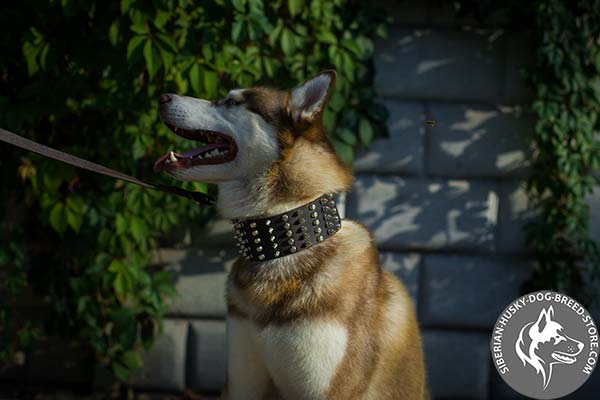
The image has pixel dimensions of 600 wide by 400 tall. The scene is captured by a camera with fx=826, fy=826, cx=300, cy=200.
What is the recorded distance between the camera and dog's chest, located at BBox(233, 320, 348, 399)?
87.3 inches

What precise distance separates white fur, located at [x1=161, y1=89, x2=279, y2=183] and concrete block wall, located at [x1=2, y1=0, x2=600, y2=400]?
7.23 ft

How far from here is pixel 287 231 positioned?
2293 mm

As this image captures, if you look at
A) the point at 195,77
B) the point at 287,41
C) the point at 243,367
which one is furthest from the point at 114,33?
the point at 243,367

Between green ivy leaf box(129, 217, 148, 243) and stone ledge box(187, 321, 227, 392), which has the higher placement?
green ivy leaf box(129, 217, 148, 243)

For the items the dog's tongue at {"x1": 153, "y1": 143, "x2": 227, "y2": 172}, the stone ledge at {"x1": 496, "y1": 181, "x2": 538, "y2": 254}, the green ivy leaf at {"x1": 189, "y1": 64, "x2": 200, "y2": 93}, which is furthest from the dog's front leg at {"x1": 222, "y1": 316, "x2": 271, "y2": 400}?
the stone ledge at {"x1": 496, "y1": 181, "x2": 538, "y2": 254}

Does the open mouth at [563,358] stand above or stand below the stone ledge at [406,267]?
below

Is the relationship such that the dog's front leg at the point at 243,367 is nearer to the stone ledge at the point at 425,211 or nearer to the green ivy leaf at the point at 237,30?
the green ivy leaf at the point at 237,30

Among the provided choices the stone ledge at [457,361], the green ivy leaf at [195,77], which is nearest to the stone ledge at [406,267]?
the stone ledge at [457,361]

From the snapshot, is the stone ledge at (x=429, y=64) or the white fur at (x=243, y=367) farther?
the stone ledge at (x=429, y=64)

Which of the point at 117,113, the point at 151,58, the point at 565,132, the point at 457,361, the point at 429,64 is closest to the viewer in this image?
the point at 151,58

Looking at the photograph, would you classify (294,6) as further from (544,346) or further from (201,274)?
(544,346)

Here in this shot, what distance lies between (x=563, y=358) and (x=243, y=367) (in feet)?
4.12

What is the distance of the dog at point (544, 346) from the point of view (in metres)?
2.89

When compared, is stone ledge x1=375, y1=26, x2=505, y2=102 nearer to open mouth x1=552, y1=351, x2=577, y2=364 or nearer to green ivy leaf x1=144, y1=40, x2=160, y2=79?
green ivy leaf x1=144, y1=40, x2=160, y2=79
